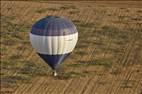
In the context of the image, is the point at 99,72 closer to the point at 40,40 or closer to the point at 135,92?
the point at 135,92

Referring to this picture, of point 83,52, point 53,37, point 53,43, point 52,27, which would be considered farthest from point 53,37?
point 83,52

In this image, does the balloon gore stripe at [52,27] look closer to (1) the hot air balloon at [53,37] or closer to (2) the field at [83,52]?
(1) the hot air balloon at [53,37]

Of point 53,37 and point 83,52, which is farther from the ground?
point 53,37

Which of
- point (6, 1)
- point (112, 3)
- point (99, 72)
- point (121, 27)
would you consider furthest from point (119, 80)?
point (6, 1)

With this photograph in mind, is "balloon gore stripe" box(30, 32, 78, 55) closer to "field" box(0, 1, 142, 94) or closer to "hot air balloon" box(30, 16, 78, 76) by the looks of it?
"hot air balloon" box(30, 16, 78, 76)

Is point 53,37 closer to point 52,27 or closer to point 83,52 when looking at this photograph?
point 52,27

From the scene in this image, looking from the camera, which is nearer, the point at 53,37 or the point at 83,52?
the point at 53,37
